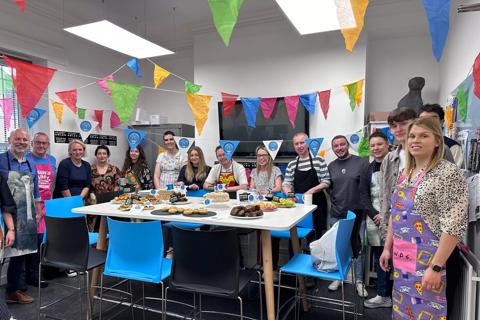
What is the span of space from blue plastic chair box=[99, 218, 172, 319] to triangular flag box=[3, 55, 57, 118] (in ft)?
5.25

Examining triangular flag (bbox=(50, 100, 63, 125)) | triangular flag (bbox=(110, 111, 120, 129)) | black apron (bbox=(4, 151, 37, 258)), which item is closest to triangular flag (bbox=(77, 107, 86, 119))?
triangular flag (bbox=(50, 100, 63, 125))

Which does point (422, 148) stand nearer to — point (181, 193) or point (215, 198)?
point (215, 198)

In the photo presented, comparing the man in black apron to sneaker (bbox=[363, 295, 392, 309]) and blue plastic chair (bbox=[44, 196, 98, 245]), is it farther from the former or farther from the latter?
sneaker (bbox=[363, 295, 392, 309])

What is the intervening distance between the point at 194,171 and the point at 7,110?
2.49 meters

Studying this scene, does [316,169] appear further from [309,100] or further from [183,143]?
[183,143]

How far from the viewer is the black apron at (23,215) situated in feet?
8.53

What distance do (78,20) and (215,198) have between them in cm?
355

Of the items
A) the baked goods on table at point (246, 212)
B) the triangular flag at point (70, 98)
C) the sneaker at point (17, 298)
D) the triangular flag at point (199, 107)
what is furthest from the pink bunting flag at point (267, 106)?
the sneaker at point (17, 298)

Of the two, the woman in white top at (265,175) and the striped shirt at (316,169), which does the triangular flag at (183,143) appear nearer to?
the woman in white top at (265,175)

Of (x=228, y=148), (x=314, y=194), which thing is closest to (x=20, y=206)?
(x=228, y=148)

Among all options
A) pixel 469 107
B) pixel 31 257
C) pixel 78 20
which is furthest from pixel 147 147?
pixel 469 107

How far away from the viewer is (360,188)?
9.35 feet

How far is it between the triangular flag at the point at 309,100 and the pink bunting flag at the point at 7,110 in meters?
3.76

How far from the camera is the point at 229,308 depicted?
8.95 feet
